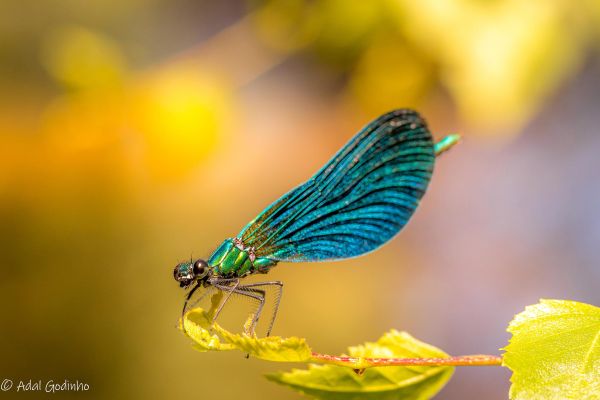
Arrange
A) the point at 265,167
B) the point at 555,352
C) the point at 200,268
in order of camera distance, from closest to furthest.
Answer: the point at 555,352, the point at 200,268, the point at 265,167

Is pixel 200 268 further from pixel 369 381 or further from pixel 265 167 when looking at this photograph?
pixel 265 167

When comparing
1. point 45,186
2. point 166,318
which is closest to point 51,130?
point 45,186

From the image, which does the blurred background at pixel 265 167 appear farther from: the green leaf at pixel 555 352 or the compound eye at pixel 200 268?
the green leaf at pixel 555 352

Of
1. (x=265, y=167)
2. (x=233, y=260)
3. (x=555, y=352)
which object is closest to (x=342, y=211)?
(x=233, y=260)

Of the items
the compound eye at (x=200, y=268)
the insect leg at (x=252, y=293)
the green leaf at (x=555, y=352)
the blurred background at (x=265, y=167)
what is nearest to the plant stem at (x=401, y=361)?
the green leaf at (x=555, y=352)

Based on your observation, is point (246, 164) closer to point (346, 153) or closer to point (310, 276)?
point (310, 276)
